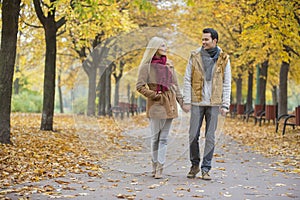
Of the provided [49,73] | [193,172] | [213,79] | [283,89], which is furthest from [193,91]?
[283,89]

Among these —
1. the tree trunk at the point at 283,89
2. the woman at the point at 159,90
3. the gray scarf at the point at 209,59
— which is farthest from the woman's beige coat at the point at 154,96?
the tree trunk at the point at 283,89

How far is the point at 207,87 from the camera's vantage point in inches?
282

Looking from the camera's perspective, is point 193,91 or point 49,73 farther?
point 49,73

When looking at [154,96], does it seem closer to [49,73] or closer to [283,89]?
[49,73]

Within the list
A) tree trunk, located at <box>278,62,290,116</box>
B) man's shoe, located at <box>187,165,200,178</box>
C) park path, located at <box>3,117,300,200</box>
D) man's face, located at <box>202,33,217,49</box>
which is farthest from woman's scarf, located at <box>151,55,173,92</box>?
tree trunk, located at <box>278,62,290,116</box>

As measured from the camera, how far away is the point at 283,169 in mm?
8125

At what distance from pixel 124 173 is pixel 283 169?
2756 millimetres

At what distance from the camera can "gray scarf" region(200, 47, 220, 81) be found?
7156 millimetres

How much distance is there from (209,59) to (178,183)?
192 cm

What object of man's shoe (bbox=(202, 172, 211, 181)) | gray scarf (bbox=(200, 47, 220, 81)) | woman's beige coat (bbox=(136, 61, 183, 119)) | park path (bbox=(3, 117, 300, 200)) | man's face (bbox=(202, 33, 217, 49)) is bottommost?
park path (bbox=(3, 117, 300, 200))

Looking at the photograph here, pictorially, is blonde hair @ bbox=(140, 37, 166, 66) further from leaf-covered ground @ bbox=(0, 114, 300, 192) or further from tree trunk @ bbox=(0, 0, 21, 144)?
tree trunk @ bbox=(0, 0, 21, 144)

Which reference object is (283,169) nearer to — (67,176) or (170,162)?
(170,162)

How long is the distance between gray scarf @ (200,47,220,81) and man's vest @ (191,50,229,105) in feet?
0.17

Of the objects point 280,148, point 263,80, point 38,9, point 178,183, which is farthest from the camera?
point 263,80
